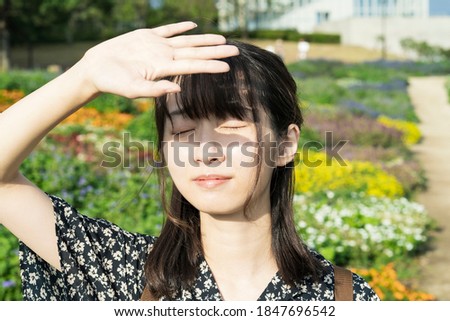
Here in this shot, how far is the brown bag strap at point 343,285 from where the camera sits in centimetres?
169

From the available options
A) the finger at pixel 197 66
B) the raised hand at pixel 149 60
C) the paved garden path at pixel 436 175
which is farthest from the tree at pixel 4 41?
the finger at pixel 197 66

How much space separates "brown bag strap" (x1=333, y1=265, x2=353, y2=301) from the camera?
5.55 feet

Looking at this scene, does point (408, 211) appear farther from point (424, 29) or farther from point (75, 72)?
point (424, 29)

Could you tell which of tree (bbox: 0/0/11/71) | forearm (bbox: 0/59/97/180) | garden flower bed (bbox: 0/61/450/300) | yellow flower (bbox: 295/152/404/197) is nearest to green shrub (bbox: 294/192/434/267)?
garden flower bed (bbox: 0/61/450/300)

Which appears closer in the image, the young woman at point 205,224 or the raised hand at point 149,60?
the raised hand at point 149,60

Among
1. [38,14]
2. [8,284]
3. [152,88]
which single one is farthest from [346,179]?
[38,14]

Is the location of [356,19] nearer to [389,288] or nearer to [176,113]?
[389,288]

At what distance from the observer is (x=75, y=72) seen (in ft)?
4.67

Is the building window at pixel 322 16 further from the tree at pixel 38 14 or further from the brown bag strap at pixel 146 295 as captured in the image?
the brown bag strap at pixel 146 295

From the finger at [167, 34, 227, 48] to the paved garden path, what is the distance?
159 inches

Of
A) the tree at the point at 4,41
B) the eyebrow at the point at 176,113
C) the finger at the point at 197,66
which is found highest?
the finger at the point at 197,66

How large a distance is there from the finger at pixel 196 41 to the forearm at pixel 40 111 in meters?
0.19

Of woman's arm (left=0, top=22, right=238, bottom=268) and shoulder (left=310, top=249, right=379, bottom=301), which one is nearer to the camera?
woman's arm (left=0, top=22, right=238, bottom=268)

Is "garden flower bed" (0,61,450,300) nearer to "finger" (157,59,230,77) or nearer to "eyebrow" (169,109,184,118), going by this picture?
"eyebrow" (169,109,184,118)
